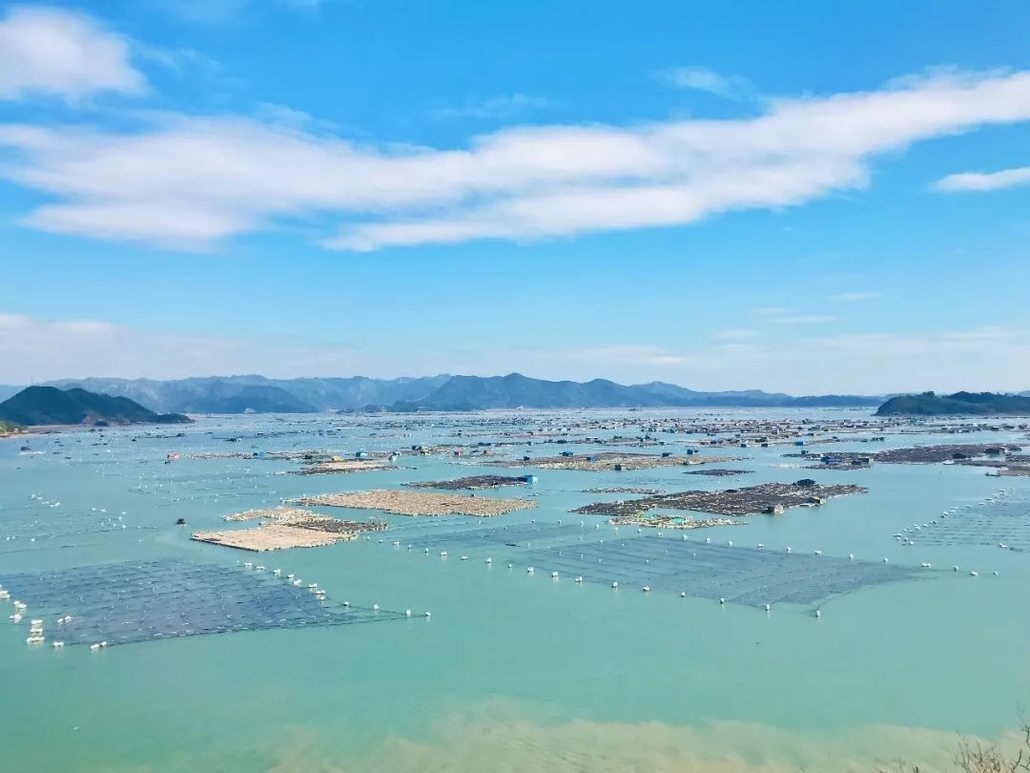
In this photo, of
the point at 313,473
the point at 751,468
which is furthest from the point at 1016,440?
the point at 313,473

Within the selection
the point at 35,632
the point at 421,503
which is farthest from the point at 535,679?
the point at 421,503

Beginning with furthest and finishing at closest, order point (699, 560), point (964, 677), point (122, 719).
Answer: point (699, 560) → point (964, 677) → point (122, 719)

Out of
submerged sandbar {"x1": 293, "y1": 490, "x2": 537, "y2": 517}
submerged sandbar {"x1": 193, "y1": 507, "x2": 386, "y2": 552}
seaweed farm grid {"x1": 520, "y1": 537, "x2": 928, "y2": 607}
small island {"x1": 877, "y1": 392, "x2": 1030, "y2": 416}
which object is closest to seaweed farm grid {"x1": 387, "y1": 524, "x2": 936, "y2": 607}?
seaweed farm grid {"x1": 520, "y1": 537, "x2": 928, "y2": 607}

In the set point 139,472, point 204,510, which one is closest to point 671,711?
point 204,510

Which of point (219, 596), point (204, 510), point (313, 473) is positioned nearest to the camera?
point (219, 596)

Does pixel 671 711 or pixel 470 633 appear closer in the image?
pixel 671 711

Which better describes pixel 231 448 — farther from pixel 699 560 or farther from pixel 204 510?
pixel 699 560
